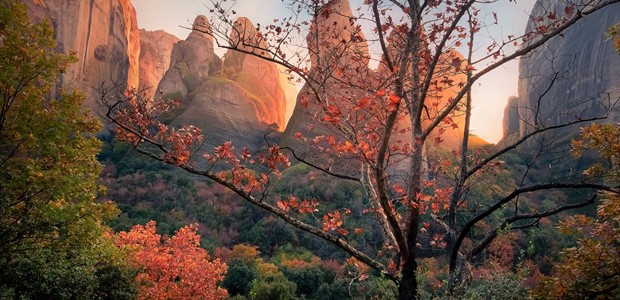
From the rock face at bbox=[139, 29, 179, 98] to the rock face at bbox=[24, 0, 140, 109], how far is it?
2088 centimetres

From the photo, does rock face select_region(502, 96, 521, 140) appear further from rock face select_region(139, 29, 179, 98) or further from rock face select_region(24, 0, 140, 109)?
rock face select_region(139, 29, 179, 98)

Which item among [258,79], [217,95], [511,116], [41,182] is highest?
[258,79]

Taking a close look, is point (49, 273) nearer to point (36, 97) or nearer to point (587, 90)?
point (36, 97)

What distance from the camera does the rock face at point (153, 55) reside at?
7844 centimetres

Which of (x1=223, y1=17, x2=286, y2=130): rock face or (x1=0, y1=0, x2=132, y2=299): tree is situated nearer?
(x1=0, y1=0, x2=132, y2=299): tree

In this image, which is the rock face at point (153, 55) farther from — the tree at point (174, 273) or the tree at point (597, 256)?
the tree at point (597, 256)

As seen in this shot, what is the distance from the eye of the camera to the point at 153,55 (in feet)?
272

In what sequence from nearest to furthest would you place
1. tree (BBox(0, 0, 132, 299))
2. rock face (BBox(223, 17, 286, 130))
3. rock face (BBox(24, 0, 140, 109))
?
tree (BBox(0, 0, 132, 299)), rock face (BBox(24, 0, 140, 109)), rock face (BBox(223, 17, 286, 130))

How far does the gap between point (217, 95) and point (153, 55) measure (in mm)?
42251

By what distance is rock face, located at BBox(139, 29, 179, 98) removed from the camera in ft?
257

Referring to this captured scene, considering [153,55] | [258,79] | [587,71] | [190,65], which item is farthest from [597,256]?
[153,55]

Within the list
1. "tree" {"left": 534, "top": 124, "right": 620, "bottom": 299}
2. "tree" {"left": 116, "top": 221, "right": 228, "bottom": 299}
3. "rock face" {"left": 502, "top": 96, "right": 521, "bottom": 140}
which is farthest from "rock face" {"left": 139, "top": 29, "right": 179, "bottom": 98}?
"tree" {"left": 534, "top": 124, "right": 620, "bottom": 299}

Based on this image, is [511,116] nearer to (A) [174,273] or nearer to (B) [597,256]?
(A) [174,273]

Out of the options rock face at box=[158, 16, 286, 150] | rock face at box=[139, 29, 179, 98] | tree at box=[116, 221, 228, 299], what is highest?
rock face at box=[139, 29, 179, 98]
